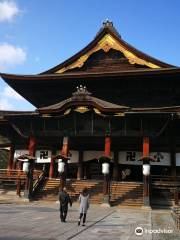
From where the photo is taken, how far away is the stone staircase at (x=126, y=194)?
25.7m

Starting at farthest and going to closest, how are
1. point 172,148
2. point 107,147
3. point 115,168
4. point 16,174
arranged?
point 16,174, point 115,168, point 172,148, point 107,147

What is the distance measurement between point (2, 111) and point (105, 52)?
37.8 ft

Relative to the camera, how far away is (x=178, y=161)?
29828mm

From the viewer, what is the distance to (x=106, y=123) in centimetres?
2867

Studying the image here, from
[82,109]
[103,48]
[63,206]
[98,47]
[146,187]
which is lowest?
[63,206]

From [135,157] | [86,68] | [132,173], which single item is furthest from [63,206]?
[86,68]

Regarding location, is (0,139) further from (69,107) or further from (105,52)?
(105,52)

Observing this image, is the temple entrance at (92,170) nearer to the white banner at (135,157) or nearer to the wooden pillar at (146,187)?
the white banner at (135,157)

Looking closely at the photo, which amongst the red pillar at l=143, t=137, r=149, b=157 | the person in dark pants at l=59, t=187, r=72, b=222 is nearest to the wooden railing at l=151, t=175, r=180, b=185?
the red pillar at l=143, t=137, r=149, b=157

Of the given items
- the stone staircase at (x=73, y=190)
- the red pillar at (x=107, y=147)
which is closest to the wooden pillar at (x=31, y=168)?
the stone staircase at (x=73, y=190)

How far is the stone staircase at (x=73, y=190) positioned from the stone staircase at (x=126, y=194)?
1000 millimetres

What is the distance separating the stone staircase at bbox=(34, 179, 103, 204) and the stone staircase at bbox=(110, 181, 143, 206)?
100 centimetres

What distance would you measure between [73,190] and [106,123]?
5862 millimetres

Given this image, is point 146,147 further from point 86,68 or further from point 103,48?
point 103,48
